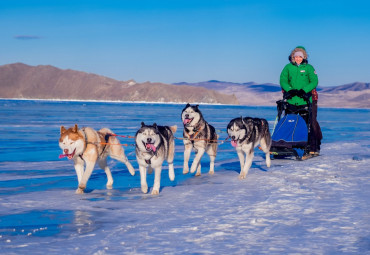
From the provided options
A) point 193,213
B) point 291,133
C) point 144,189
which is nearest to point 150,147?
point 144,189

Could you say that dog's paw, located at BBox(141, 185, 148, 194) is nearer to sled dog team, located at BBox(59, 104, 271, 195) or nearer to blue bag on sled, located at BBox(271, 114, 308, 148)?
sled dog team, located at BBox(59, 104, 271, 195)

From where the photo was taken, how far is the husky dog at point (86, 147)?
5113mm

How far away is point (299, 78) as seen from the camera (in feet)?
26.7

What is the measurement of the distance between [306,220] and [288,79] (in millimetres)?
4580

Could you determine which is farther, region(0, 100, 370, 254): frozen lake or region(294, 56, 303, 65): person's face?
region(294, 56, 303, 65): person's face

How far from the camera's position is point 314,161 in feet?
26.7

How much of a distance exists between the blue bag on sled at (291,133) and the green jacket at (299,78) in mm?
482

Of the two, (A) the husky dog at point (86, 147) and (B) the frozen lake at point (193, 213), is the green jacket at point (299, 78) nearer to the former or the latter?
(B) the frozen lake at point (193, 213)

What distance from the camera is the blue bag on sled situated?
7898 millimetres

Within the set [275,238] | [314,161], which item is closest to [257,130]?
[314,161]

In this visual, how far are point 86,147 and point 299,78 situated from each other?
4.29 meters

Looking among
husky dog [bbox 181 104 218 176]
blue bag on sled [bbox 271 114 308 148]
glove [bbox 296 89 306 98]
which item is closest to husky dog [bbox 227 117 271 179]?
husky dog [bbox 181 104 218 176]

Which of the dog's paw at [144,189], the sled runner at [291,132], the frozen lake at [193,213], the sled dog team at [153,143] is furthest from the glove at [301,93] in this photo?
the dog's paw at [144,189]

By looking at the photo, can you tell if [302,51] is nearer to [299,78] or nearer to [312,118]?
[299,78]
